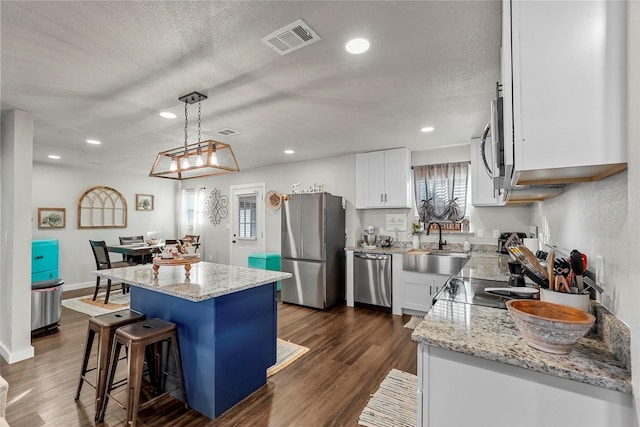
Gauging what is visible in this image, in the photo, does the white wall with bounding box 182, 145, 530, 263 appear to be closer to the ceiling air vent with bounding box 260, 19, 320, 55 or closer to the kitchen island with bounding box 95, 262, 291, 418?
the kitchen island with bounding box 95, 262, 291, 418

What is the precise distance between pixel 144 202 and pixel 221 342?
6086mm

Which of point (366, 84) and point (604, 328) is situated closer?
point (604, 328)

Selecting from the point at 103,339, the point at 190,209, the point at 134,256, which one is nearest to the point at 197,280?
the point at 103,339

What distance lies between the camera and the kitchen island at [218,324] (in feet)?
6.53

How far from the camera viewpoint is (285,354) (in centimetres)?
289

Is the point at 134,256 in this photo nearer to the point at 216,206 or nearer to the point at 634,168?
the point at 216,206

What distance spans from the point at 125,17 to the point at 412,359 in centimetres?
338

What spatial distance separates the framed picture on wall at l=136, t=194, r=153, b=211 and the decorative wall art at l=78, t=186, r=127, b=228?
0.93 feet

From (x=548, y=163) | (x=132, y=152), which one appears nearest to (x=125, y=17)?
(x=548, y=163)

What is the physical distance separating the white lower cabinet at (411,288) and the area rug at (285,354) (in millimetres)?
1648

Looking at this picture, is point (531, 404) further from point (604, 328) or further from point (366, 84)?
point (366, 84)

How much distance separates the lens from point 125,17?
1.58 meters

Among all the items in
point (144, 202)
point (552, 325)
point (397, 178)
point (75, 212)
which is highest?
point (397, 178)

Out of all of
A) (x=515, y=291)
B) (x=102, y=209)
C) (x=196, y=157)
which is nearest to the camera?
(x=515, y=291)
